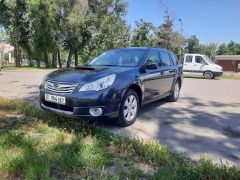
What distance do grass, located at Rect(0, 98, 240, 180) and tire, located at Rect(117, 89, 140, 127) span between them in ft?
1.87

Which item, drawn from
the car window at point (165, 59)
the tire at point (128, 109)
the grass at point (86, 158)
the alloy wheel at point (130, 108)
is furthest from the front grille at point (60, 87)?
the car window at point (165, 59)

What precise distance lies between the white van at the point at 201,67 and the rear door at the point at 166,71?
13.3 metres

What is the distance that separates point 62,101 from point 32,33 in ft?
91.6

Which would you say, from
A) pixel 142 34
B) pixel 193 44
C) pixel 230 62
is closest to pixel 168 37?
pixel 142 34

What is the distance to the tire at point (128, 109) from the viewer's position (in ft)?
17.5

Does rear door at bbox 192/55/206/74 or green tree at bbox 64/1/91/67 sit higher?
green tree at bbox 64/1/91/67

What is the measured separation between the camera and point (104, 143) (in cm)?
438

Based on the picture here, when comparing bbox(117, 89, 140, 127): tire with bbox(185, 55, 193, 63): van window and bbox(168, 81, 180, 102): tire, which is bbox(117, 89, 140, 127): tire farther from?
bbox(185, 55, 193, 63): van window

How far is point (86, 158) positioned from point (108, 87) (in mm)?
1525

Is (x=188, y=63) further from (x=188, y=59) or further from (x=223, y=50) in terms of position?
(x=223, y=50)

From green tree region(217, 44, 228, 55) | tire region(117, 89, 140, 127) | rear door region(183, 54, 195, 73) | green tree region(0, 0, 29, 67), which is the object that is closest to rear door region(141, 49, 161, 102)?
tire region(117, 89, 140, 127)

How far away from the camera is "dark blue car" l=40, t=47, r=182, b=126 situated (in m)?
4.86

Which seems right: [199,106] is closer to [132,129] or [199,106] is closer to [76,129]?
[132,129]

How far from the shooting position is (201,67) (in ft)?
67.6
